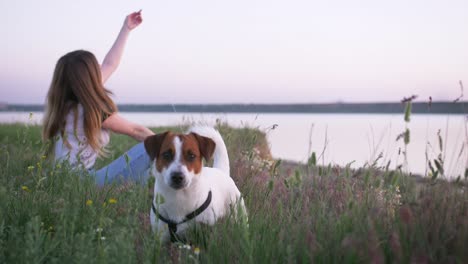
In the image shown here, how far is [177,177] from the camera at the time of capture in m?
3.66

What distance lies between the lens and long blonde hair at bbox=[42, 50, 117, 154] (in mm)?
6082

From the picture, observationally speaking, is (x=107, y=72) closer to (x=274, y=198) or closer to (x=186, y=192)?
(x=274, y=198)

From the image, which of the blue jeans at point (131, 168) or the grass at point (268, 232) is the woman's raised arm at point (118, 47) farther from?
the grass at point (268, 232)

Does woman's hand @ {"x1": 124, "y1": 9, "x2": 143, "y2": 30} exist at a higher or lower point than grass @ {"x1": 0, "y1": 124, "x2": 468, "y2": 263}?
higher

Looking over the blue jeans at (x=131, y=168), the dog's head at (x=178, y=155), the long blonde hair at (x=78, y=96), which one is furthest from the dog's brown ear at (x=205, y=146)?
the long blonde hair at (x=78, y=96)

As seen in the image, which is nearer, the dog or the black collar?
the dog

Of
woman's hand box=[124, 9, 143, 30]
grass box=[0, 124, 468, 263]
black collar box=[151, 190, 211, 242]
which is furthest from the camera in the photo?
woman's hand box=[124, 9, 143, 30]

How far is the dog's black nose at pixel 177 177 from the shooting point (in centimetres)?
364

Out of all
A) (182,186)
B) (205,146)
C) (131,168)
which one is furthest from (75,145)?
(182,186)

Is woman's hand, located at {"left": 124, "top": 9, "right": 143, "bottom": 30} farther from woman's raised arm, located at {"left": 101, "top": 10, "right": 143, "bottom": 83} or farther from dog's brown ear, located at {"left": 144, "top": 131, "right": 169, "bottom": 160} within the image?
dog's brown ear, located at {"left": 144, "top": 131, "right": 169, "bottom": 160}

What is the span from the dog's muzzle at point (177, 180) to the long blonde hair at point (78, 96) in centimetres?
287

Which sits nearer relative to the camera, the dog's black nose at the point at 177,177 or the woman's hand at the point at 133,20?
the dog's black nose at the point at 177,177

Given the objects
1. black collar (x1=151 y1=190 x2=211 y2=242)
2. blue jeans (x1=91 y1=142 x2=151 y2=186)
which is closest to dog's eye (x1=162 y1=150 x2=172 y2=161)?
black collar (x1=151 y1=190 x2=211 y2=242)

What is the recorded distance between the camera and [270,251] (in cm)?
306
